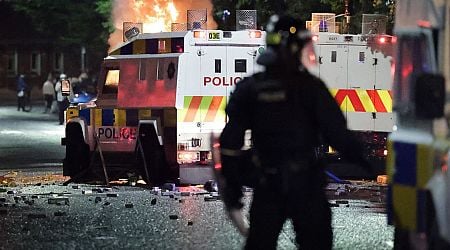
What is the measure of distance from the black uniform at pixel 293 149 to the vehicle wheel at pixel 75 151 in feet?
33.0

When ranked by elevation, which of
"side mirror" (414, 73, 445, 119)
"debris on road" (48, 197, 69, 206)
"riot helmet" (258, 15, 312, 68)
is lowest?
"debris on road" (48, 197, 69, 206)

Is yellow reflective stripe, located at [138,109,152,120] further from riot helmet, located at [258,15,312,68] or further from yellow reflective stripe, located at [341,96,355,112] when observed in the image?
riot helmet, located at [258,15,312,68]

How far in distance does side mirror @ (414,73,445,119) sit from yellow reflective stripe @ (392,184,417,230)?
26.4 inches

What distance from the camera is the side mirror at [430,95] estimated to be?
584 centimetres

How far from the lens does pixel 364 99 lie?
15703 millimetres

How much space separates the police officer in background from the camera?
5.95m

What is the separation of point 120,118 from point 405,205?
924cm

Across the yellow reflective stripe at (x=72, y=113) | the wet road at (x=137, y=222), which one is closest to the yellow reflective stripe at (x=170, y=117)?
the wet road at (x=137, y=222)

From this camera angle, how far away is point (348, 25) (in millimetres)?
20484

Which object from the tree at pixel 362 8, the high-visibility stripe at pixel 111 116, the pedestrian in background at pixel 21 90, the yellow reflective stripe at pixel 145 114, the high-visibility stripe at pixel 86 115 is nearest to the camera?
the yellow reflective stripe at pixel 145 114

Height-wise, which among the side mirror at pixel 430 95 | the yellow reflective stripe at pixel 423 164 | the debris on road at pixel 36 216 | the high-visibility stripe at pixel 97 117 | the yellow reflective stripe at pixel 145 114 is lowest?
the debris on road at pixel 36 216

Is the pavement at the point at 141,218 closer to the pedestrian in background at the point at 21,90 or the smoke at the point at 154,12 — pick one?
the smoke at the point at 154,12

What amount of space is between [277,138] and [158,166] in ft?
30.1

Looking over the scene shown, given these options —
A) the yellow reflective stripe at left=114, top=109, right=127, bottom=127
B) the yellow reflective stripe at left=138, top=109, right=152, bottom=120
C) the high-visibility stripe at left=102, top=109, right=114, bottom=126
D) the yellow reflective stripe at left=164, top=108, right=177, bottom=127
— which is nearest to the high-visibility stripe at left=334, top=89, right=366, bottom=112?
the yellow reflective stripe at left=164, top=108, right=177, bottom=127
